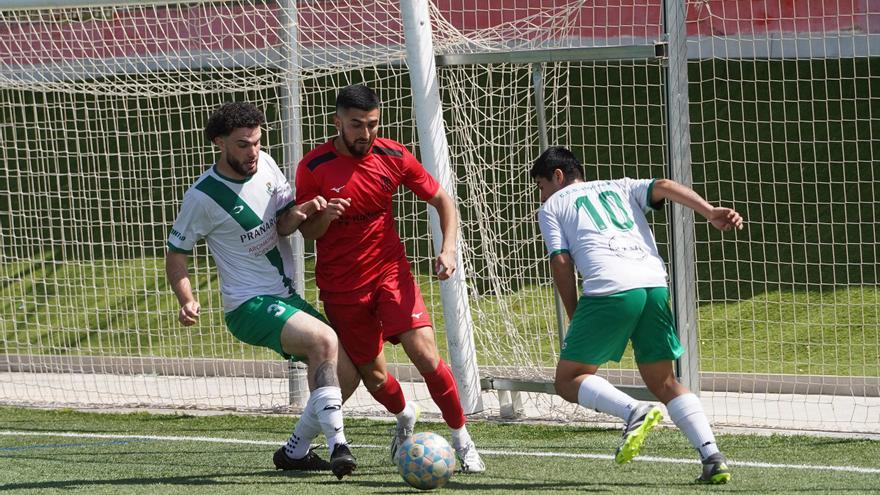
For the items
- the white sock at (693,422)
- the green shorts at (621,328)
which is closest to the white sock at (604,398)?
the green shorts at (621,328)

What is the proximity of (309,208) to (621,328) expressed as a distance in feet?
5.36

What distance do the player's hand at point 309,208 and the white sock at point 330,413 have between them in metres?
0.87

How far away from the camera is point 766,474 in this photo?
628 cm

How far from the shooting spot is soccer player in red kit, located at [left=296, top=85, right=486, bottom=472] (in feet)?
20.8

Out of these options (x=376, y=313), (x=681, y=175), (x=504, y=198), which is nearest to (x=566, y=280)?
(x=376, y=313)

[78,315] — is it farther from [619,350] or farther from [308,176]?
[619,350]

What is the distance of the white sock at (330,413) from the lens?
6113 mm

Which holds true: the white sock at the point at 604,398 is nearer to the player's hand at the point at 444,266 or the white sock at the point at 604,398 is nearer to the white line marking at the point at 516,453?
the player's hand at the point at 444,266

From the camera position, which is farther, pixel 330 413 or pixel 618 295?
pixel 330 413

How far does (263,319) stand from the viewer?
6.29 metres

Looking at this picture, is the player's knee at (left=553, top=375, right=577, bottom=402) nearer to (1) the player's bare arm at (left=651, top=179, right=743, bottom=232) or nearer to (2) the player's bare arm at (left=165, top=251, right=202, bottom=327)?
(1) the player's bare arm at (left=651, top=179, right=743, bottom=232)

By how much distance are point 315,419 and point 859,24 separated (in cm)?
863

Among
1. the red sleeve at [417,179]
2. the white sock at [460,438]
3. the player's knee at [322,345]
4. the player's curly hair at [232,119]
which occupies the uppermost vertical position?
the player's curly hair at [232,119]

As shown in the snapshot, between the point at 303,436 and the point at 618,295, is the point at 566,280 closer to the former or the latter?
the point at 618,295
